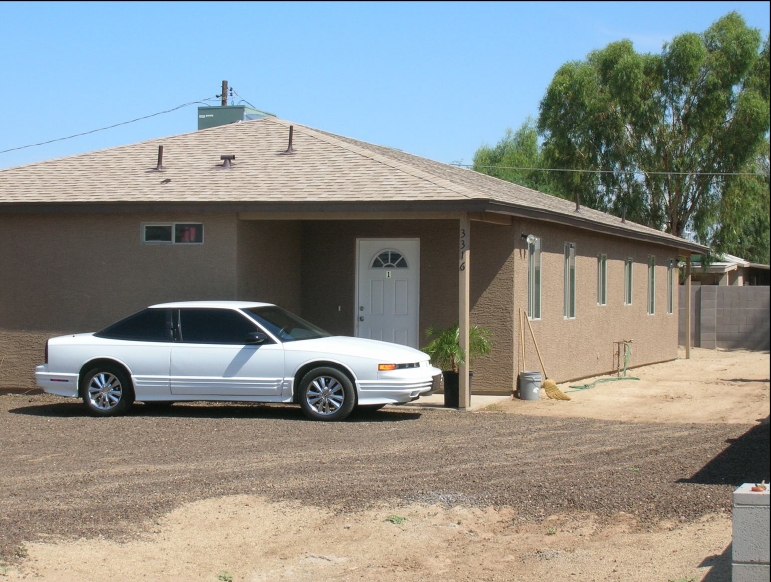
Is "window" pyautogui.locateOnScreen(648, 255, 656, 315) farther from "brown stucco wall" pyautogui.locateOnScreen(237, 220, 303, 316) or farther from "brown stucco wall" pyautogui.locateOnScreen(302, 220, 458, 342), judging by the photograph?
"brown stucco wall" pyautogui.locateOnScreen(237, 220, 303, 316)

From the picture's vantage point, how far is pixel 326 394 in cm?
1219

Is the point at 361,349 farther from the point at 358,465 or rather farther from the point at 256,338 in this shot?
the point at 358,465

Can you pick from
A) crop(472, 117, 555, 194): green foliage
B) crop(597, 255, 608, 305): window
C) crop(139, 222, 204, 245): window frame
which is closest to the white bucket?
crop(597, 255, 608, 305): window

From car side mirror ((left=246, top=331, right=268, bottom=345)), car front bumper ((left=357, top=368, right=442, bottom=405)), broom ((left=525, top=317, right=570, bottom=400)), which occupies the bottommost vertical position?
broom ((left=525, top=317, right=570, bottom=400))

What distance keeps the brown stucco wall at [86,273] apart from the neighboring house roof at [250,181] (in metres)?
0.38

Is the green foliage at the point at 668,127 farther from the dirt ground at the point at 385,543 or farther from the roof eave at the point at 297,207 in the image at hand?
the dirt ground at the point at 385,543

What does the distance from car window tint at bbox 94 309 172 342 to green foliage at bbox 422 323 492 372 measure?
11.6 feet

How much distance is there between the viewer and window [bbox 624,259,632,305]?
69.6 feet

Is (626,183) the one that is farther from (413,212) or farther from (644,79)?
(413,212)

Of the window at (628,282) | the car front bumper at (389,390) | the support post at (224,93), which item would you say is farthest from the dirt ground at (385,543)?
the support post at (224,93)

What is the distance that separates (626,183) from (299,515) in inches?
1126

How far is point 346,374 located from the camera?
12.2 m

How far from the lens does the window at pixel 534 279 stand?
620 inches

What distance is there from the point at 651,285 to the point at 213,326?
1350 centimetres
